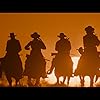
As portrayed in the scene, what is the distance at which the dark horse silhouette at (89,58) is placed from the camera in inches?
116

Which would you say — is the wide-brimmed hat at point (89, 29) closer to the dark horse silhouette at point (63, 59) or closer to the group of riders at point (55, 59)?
the group of riders at point (55, 59)

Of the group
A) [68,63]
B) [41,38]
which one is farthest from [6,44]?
[68,63]

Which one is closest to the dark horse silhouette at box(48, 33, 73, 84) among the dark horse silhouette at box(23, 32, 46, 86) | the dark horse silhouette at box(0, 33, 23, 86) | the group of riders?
the group of riders

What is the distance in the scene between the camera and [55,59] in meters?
2.96

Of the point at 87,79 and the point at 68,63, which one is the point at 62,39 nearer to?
the point at 68,63

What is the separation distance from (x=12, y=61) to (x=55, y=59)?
37 centimetres

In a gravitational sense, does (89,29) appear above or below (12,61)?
above

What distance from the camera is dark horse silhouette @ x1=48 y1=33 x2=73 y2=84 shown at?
2971 mm

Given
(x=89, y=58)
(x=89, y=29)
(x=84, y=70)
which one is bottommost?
(x=84, y=70)

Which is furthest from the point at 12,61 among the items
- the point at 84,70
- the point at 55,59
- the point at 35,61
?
the point at 84,70

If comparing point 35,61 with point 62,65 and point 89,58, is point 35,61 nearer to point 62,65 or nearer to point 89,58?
point 62,65

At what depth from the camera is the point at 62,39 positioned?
9.80 ft
